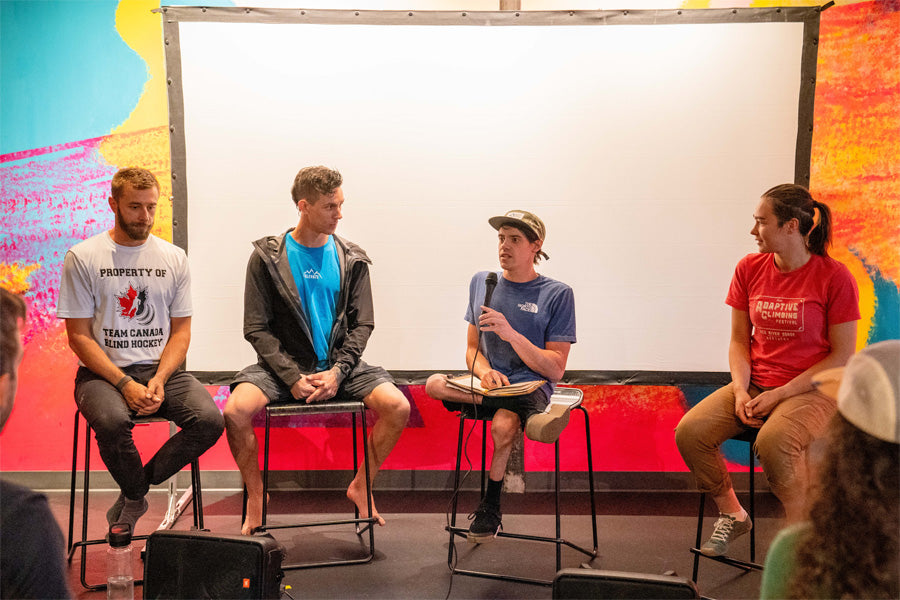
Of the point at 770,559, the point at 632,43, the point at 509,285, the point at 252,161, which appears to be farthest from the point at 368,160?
the point at 770,559

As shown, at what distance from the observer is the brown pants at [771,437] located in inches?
106

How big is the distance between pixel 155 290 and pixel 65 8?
1820 mm

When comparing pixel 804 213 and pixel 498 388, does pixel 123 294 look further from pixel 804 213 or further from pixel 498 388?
pixel 804 213

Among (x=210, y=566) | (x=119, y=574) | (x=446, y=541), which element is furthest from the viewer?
(x=446, y=541)

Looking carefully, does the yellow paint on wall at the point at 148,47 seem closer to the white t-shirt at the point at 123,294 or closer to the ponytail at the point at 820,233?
the white t-shirt at the point at 123,294

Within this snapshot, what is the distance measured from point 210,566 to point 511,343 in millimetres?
1440

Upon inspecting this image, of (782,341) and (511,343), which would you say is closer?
(782,341)

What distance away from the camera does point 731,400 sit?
2992mm

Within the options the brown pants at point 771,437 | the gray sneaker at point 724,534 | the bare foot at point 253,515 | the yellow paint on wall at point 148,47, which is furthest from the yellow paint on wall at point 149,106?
the gray sneaker at point 724,534

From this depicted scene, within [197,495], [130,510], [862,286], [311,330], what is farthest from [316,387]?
[862,286]

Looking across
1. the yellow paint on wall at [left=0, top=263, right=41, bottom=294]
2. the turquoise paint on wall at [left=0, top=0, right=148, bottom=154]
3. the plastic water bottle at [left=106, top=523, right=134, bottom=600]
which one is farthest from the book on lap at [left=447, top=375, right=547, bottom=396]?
the yellow paint on wall at [left=0, top=263, right=41, bottom=294]

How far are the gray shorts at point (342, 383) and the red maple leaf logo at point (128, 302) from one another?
0.50m

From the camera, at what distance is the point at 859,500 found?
3.20 ft

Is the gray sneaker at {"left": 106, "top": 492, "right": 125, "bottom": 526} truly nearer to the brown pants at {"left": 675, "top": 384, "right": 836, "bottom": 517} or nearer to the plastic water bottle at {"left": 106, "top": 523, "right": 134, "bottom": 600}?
the plastic water bottle at {"left": 106, "top": 523, "right": 134, "bottom": 600}
